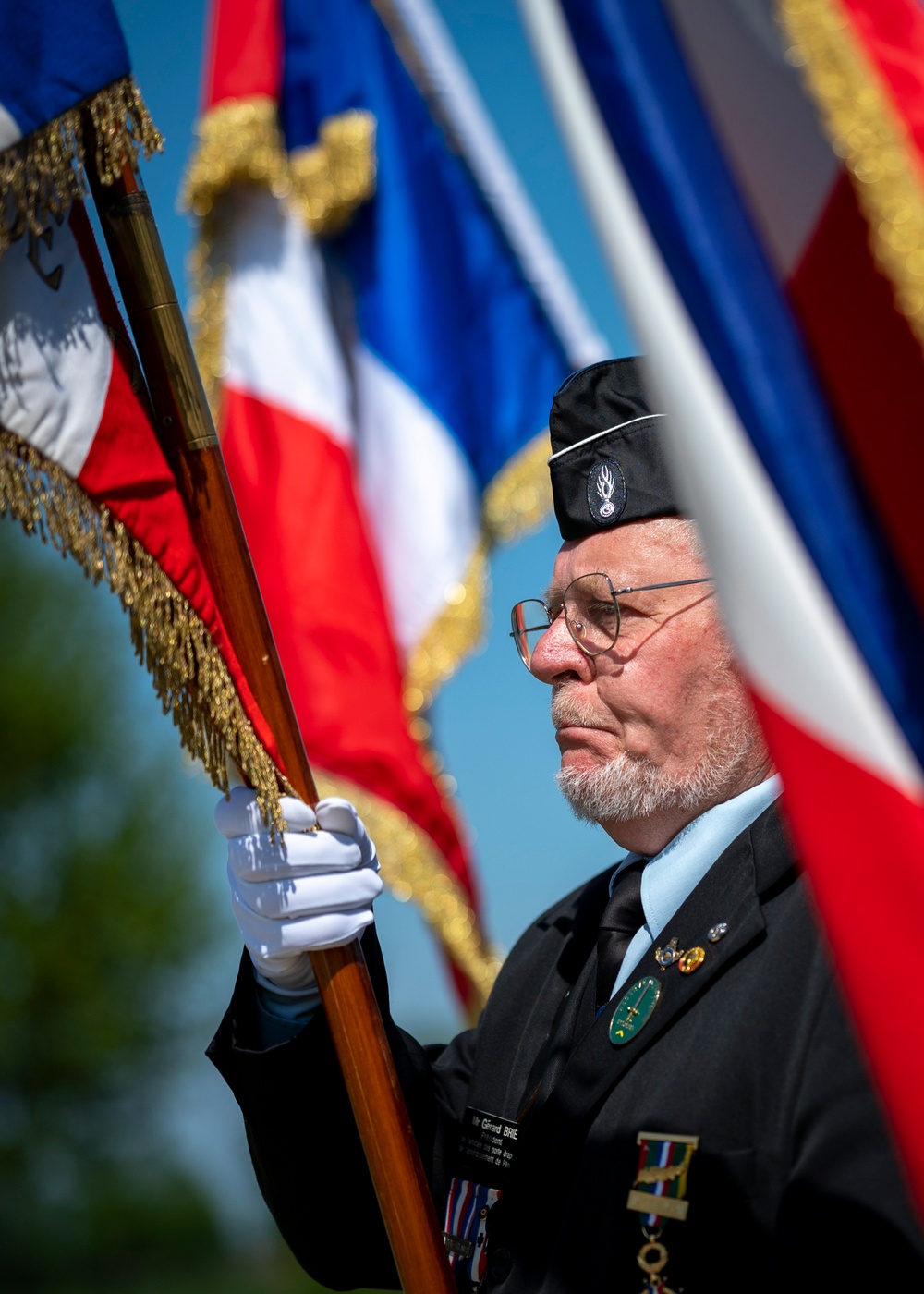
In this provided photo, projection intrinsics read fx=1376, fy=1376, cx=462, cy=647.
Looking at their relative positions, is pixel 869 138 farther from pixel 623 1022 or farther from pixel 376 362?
pixel 376 362

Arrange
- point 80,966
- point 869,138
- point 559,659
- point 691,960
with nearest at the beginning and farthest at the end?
point 869,138, point 691,960, point 559,659, point 80,966

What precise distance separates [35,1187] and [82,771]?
5788 mm

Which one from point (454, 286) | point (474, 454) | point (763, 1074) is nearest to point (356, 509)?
point (474, 454)

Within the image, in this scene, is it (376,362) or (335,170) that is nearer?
(335,170)

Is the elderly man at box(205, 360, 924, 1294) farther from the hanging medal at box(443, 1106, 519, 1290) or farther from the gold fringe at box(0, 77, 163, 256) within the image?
the gold fringe at box(0, 77, 163, 256)

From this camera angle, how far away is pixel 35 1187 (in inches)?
724

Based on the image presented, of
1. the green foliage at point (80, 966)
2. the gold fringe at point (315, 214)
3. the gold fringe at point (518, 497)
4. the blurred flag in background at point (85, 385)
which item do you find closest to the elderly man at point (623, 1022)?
the blurred flag in background at point (85, 385)

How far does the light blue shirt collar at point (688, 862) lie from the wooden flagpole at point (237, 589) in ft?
1.46

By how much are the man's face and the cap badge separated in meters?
0.03

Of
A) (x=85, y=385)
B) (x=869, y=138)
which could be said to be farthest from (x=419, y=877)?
(x=869, y=138)

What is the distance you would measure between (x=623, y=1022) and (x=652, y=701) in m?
0.60

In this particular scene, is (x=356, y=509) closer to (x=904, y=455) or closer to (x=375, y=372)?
(x=375, y=372)

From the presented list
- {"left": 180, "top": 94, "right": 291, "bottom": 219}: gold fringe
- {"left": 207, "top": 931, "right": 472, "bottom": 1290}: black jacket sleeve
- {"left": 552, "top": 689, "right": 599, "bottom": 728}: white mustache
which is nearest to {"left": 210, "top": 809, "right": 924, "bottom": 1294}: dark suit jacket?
{"left": 207, "top": 931, "right": 472, "bottom": 1290}: black jacket sleeve

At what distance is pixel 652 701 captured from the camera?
245 cm
